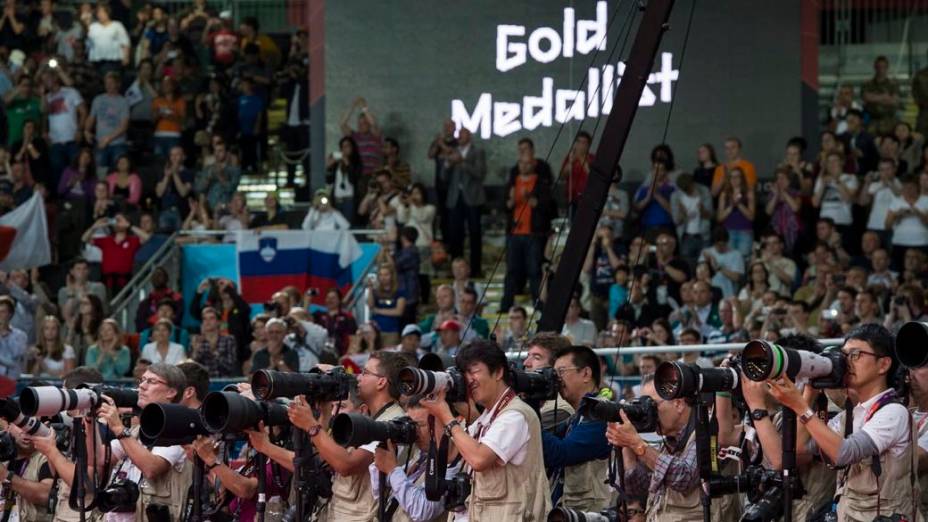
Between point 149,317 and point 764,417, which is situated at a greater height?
point 764,417

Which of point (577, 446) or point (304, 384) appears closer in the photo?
point (304, 384)

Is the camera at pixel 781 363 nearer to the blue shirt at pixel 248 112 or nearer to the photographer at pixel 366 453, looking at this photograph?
the photographer at pixel 366 453

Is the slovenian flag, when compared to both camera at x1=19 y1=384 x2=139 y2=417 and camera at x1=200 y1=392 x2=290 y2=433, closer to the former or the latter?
camera at x1=19 y1=384 x2=139 y2=417

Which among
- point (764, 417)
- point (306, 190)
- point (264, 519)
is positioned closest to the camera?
point (764, 417)

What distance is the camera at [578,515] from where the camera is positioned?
8.93m

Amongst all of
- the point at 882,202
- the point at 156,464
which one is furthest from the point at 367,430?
the point at 882,202

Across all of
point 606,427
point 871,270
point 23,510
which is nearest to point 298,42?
point 871,270

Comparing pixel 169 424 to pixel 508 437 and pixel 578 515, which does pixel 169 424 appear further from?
pixel 578 515

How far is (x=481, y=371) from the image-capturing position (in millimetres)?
8867

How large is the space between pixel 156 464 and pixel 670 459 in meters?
2.85

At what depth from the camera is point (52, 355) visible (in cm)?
1739

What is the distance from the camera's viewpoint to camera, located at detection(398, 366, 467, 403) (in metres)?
8.55

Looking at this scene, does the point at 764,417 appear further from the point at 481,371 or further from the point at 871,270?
the point at 871,270

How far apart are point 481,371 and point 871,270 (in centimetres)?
953
